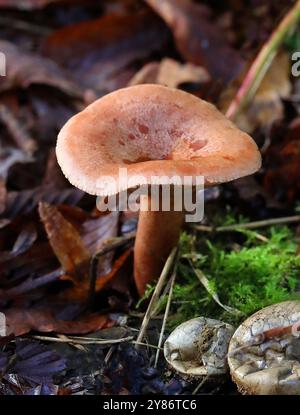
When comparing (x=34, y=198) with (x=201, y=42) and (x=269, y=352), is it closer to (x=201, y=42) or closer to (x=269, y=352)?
(x=269, y=352)

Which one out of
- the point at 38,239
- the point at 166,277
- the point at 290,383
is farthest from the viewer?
the point at 38,239

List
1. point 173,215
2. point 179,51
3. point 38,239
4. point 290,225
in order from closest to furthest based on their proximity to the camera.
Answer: point 173,215
point 38,239
point 290,225
point 179,51

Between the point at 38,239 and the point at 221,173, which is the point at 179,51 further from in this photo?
the point at 221,173

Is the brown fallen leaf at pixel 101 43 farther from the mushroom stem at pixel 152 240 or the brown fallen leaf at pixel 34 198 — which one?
the mushroom stem at pixel 152 240

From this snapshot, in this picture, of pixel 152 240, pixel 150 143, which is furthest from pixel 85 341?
pixel 150 143

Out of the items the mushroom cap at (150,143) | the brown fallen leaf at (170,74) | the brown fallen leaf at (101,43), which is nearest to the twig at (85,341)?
the mushroom cap at (150,143)

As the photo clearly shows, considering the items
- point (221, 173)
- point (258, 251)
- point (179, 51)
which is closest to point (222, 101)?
point (179, 51)
